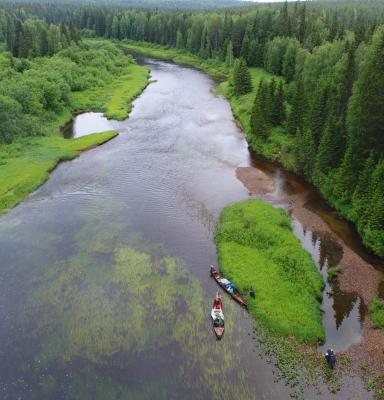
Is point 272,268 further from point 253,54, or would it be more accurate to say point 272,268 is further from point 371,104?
point 253,54

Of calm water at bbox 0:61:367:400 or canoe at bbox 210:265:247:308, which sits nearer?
calm water at bbox 0:61:367:400

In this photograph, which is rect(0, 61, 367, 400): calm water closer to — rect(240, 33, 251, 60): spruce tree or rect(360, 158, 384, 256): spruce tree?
rect(360, 158, 384, 256): spruce tree

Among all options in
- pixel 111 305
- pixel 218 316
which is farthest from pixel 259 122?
pixel 111 305

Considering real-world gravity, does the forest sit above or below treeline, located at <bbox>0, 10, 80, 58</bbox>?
above

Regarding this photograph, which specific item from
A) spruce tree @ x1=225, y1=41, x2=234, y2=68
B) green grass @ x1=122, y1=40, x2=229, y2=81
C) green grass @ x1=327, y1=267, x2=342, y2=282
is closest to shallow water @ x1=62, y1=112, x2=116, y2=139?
green grass @ x1=122, y1=40, x2=229, y2=81

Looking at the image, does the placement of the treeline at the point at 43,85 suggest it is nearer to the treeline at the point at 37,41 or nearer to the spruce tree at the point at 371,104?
the treeline at the point at 37,41

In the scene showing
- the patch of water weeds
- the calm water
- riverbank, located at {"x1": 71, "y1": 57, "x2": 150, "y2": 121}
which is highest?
the patch of water weeds

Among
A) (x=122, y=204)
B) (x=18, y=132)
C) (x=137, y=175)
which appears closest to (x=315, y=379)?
(x=122, y=204)
